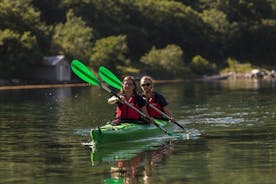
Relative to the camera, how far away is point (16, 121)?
92.2 ft

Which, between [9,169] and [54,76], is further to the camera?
[54,76]

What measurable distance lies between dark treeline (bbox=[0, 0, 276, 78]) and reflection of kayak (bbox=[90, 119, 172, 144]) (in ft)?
206

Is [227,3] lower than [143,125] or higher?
higher

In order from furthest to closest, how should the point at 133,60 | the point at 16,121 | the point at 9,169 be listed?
the point at 133,60
the point at 16,121
the point at 9,169

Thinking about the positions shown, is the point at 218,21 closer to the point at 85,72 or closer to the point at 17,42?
the point at 17,42

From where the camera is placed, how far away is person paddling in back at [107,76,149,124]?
1938 cm

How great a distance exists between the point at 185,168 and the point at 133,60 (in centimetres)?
10362

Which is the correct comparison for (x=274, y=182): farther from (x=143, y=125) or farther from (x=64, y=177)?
(x=143, y=125)

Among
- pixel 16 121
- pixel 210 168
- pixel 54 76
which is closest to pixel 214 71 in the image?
pixel 54 76

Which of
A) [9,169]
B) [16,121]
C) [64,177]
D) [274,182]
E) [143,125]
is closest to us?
[274,182]

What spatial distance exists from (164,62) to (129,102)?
9383 centimetres

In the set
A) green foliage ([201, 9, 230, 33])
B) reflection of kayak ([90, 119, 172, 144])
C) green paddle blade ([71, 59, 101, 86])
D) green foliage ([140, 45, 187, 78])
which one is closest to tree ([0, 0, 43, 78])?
green foliage ([140, 45, 187, 78])

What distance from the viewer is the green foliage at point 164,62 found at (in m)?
111

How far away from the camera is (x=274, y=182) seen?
12422 mm
